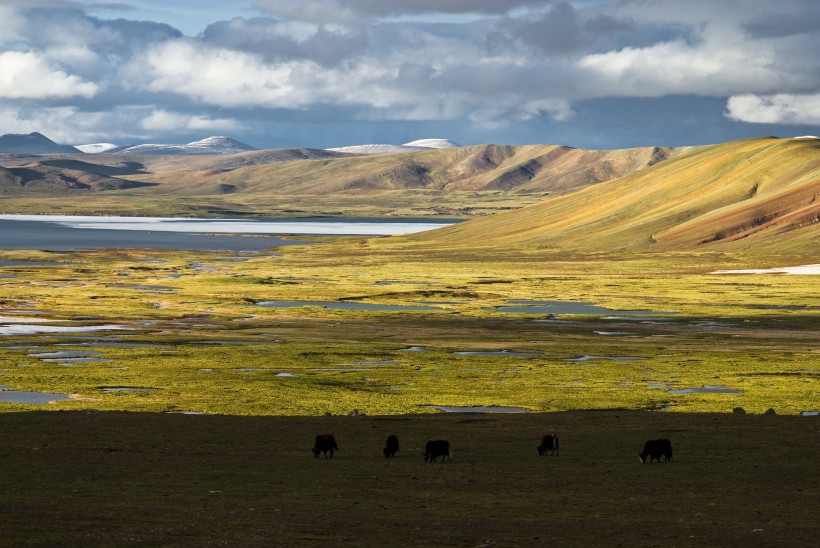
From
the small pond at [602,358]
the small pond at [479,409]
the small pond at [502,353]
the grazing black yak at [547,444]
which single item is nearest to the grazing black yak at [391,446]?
the grazing black yak at [547,444]

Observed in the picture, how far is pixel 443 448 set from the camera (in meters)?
38.1

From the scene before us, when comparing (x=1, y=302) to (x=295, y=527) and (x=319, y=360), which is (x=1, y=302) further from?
(x=295, y=527)

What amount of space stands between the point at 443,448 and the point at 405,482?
4.10 metres

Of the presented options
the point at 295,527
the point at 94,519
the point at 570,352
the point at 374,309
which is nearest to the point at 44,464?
the point at 94,519

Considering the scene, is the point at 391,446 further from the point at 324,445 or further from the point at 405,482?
the point at 405,482

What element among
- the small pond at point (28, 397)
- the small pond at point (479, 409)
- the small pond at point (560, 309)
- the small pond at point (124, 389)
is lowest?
the small pond at point (28, 397)

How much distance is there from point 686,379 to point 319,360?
24.9 m

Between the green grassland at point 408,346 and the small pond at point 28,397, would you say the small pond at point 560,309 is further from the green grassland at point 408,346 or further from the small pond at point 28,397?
the small pond at point 28,397

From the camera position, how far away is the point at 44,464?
36375 millimetres

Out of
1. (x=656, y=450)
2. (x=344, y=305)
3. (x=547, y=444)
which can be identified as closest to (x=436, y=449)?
(x=547, y=444)

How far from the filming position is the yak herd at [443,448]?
38062 mm

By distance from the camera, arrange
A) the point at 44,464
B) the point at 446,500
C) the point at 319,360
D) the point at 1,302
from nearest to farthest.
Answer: the point at 446,500 → the point at 44,464 → the point at 319,360 → the point at 1,302

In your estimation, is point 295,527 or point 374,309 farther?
point 374,309

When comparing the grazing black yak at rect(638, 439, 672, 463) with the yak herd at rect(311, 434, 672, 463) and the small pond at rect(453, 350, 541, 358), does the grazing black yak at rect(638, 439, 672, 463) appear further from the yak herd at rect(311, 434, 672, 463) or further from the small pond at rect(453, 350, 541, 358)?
the small pond at rect(453, 350, 541, 358)
